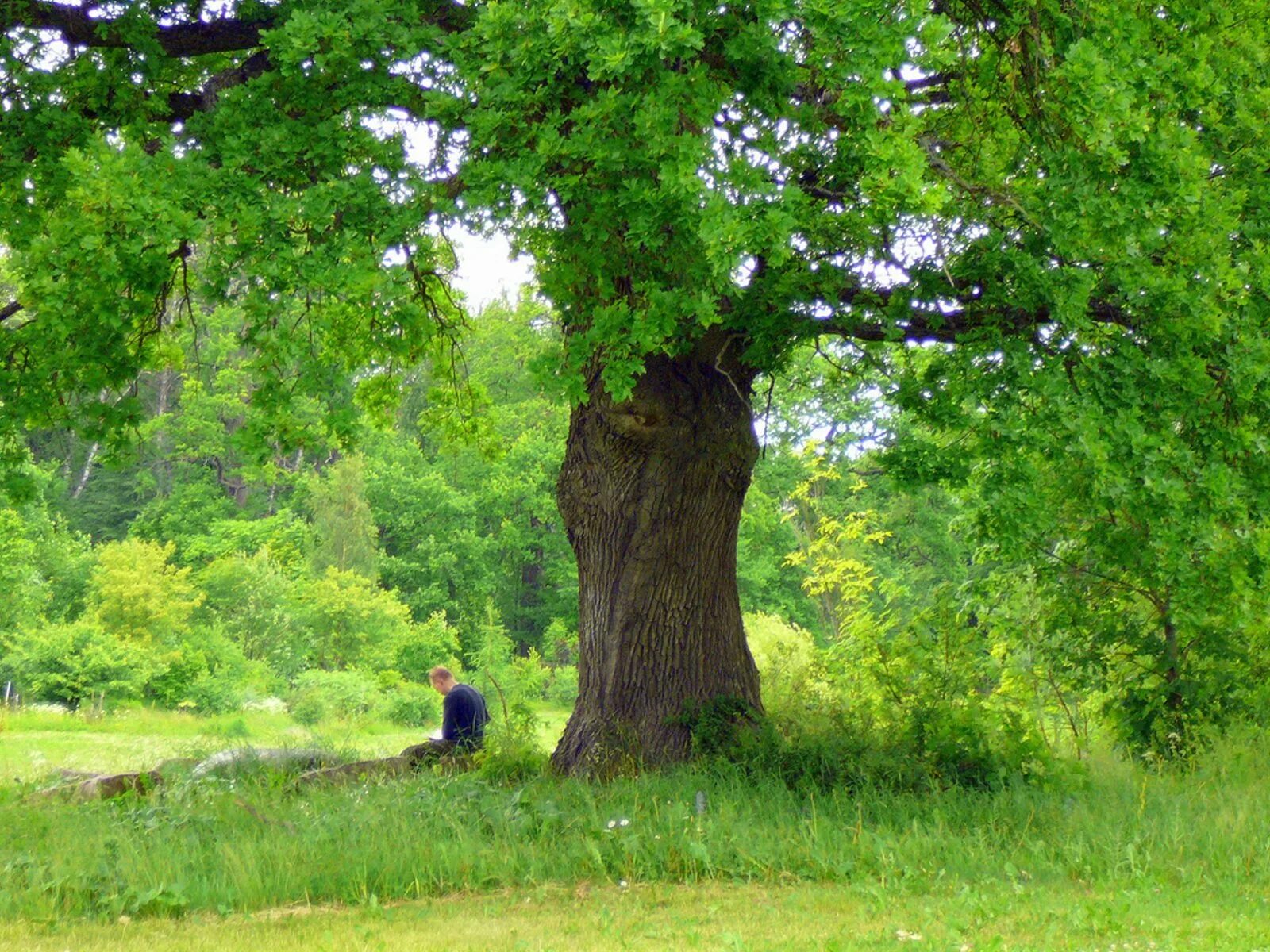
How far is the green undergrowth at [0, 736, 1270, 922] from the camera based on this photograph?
7.15 metres

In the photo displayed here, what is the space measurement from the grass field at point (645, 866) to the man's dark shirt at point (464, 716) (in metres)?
2.39

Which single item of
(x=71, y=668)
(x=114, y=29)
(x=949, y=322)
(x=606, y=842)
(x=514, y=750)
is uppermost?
(x=114, y=29)

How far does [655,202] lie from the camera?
7270 millimetres

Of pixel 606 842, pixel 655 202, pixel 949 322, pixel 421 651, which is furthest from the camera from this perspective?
pixel 421 651

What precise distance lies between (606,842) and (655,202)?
152 inches

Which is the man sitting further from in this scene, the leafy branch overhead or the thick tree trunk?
the leafy branch overhead

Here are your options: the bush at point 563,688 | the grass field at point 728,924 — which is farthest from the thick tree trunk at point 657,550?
the bush at point 563,688

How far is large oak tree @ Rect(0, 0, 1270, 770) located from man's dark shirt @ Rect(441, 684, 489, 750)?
5.46ft

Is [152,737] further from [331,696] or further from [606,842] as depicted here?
[606,842]

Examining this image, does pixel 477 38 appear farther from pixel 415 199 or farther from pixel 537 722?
pixel 537 722

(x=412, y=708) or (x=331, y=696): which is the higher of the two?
(x=331, y=696)

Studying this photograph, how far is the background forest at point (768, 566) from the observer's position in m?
8.45

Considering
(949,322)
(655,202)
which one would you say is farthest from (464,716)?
(655,202)

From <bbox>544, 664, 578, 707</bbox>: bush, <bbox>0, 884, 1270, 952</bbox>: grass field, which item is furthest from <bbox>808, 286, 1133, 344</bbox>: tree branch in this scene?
<bbox>544, 664, 578, 707</bbox>: bush
